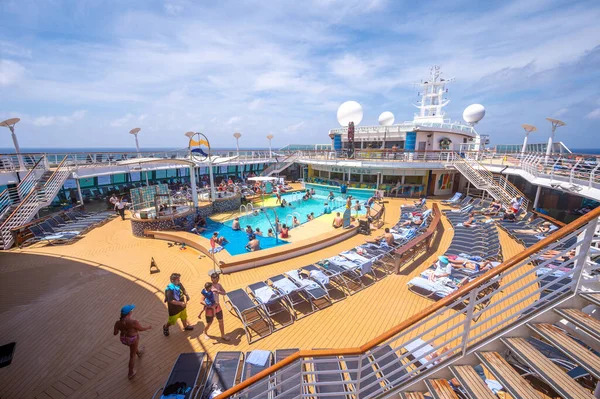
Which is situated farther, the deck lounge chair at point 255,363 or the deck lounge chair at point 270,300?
the deck lounge chair at point 270,300

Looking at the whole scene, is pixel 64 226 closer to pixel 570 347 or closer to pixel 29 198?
pixel 29 198

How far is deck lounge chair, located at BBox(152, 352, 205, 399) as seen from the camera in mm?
3581

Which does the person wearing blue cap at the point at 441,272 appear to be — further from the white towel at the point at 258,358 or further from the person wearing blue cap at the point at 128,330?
the person wearing blue cap at the point at 128,330

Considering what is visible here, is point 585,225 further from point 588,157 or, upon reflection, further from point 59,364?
point 588,157

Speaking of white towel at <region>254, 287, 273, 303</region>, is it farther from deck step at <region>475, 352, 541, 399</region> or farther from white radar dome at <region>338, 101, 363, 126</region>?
white radar dome at <region>338, 101, 363, 126</region>

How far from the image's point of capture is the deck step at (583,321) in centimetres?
217

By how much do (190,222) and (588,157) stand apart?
59.7ft

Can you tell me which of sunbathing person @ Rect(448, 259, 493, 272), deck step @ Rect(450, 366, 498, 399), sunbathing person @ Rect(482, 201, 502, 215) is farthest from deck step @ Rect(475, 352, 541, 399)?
sunbathing person @ Rect(482, 201, 502, 215)

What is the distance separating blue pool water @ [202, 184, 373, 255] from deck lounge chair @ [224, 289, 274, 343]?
475 centimetres

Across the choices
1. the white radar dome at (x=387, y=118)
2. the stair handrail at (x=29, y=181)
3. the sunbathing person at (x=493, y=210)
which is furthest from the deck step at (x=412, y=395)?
the white radar dome at (x=387, y=118)

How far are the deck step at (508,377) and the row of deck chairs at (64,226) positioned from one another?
551 inches

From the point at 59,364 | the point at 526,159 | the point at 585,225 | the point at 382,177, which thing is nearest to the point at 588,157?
the point at 526,159

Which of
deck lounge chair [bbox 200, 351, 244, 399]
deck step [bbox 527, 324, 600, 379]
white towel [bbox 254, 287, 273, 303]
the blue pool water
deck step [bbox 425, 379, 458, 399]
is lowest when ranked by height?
the blue pool water

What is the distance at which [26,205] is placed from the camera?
450 inches
